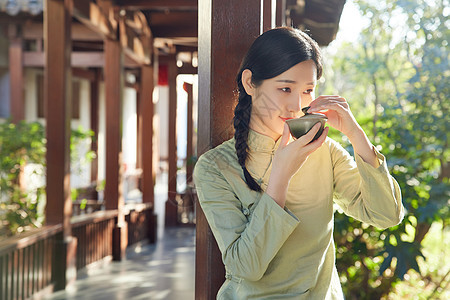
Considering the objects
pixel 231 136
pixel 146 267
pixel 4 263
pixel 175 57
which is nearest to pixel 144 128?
pixel 175 57

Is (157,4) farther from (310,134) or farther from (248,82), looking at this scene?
(310,134)

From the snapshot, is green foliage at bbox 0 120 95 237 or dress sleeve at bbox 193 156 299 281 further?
green foliage at bbox 0 120 95 237

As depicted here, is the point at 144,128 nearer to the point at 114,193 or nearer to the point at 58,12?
the point at 114,193

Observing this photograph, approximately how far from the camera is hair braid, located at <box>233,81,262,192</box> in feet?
4.30

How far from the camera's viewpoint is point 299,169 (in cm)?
129

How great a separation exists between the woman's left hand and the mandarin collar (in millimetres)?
145

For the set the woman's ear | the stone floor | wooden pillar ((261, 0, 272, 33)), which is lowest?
the stone floor

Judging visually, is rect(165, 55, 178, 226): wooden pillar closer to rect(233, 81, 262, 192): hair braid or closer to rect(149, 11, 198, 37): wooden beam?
rect(149, 11, 198, 37): wooden beam

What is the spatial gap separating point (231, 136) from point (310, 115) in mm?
367

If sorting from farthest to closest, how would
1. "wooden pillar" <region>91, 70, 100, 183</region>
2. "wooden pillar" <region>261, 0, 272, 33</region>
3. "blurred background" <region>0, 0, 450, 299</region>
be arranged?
"wooden pillar" <region>91, 70, 100, 183</region>, "blurred background" <region>0, 0, 450, 299</region>, "wooden pillar" <region>261, 0, 272, 33</region>

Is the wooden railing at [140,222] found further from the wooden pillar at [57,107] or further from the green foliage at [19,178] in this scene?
the wooden pillar at [57,107]

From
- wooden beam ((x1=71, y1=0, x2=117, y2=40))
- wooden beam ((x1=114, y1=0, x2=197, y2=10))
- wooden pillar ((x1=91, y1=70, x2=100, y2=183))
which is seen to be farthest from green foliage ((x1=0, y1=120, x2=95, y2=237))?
wooden pillar ((x1=91, y1=70, x2=100, y2=183))

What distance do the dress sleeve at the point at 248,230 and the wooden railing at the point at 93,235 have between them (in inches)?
186

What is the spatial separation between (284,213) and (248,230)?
9 centimetres
